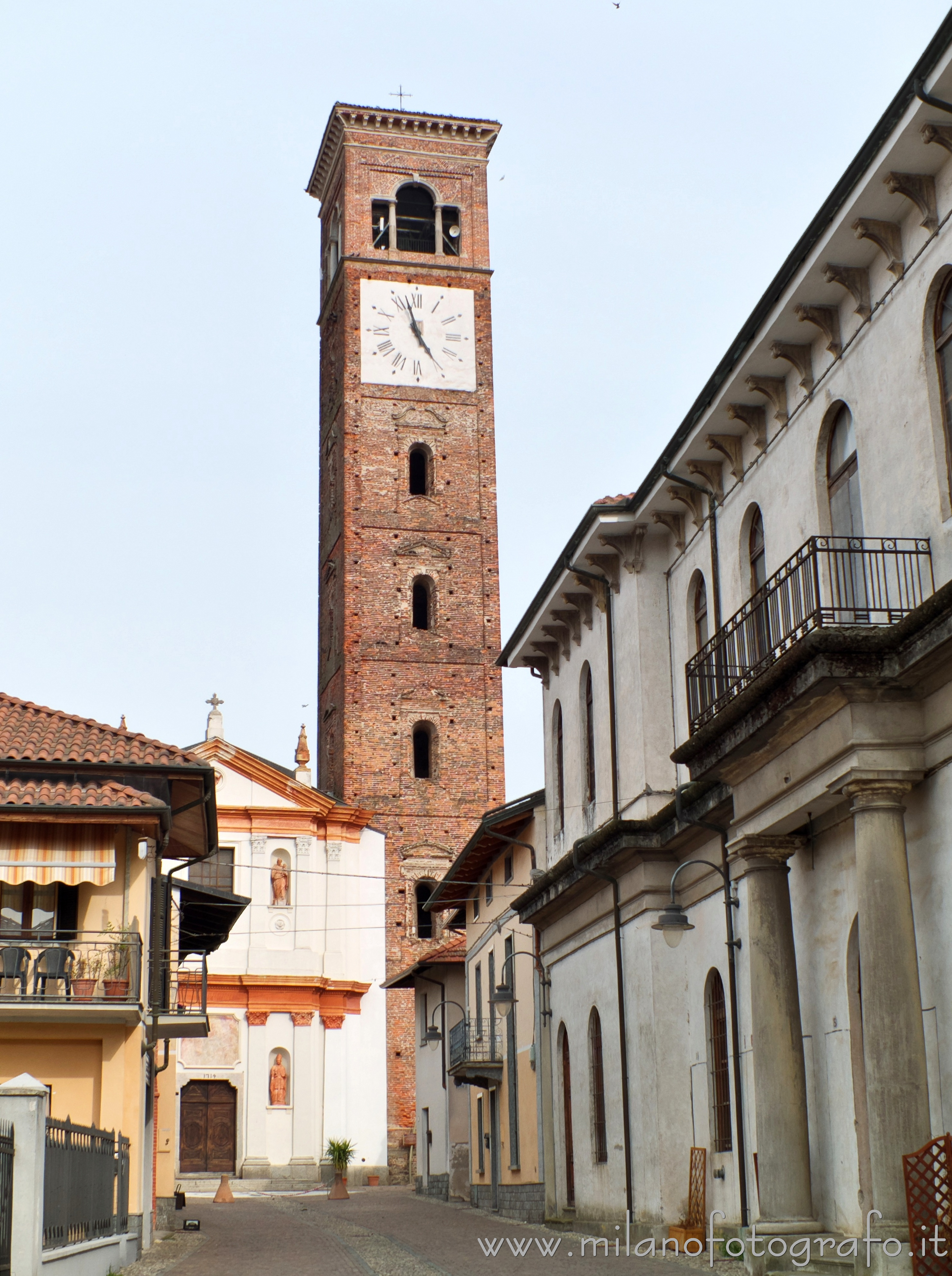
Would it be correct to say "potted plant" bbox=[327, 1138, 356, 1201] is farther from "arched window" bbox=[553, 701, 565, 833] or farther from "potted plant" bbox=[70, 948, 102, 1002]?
"potted plant" bbox=[70, 948, 102, 1002]

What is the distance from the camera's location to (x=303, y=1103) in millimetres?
44594

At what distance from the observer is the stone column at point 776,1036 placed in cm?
1392

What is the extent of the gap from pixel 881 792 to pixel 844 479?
3528 mm

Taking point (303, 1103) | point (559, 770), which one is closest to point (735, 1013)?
point (559, 770)

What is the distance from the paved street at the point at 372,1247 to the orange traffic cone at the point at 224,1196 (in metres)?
3.46

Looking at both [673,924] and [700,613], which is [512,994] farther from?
[673,924]

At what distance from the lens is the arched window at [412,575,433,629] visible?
49.9 m

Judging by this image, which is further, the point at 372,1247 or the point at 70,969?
the point at 372,1247

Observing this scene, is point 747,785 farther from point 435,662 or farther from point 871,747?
point 435,662

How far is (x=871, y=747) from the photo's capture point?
12266mm

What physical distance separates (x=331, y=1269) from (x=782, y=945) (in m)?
6.24

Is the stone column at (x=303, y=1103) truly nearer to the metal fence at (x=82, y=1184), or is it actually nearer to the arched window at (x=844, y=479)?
the metal fence at (x=82, y=1184)

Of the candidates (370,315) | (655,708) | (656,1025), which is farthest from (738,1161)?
(370,315)

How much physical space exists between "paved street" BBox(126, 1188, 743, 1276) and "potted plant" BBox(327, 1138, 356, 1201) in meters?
4.10
